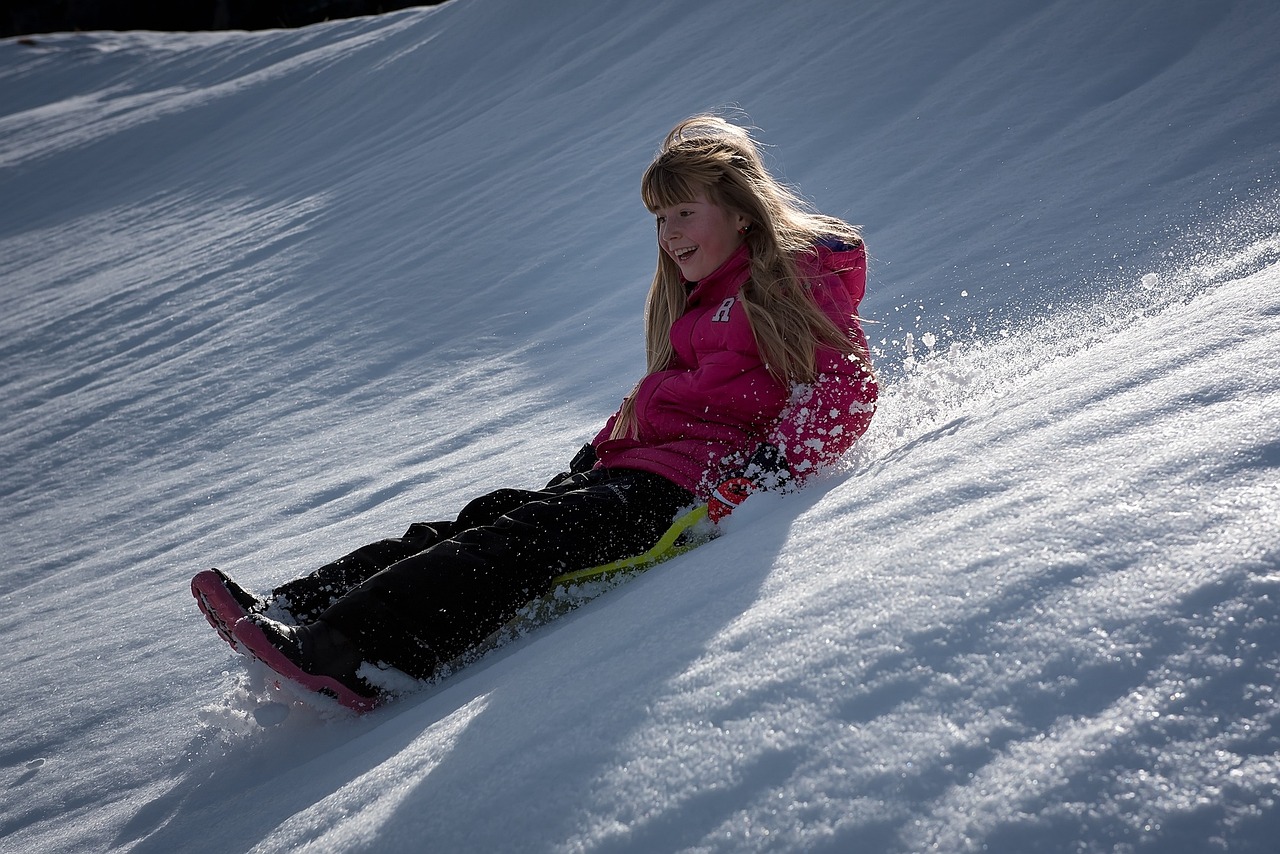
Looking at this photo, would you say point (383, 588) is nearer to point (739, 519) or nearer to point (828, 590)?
point (739, 519)

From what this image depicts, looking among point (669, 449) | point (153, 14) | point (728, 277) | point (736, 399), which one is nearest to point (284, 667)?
point (669, 449)

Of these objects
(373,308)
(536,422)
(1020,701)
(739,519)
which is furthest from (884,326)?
Answer: (373,308)

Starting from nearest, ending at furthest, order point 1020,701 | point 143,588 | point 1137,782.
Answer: point 1137,782 < point 1020,701 < point 143,588

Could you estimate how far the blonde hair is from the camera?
2.24 meters

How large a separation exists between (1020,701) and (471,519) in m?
1.49

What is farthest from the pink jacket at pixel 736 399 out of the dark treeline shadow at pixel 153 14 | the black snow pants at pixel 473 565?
the dark treeline shadow at pixel 153 14

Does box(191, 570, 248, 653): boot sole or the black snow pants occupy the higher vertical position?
box(191, 570, 248, 653): boot sole

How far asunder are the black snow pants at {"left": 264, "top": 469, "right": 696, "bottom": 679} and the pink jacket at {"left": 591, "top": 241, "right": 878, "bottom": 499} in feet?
0.40

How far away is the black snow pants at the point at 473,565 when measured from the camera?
188 centimetres

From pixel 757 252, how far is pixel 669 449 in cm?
60

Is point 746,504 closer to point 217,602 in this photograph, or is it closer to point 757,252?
point 757,252

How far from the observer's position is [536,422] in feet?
12.0

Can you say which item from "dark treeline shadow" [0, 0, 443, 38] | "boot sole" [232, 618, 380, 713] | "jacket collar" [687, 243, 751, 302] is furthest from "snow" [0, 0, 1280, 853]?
"dark treeline shadow" [0, 0, 443, 38]

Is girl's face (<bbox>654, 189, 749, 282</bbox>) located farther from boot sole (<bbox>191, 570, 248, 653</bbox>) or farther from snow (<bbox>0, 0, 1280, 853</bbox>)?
boot sole (<bbox>191, 570, 248, 653</bbox>)
